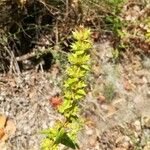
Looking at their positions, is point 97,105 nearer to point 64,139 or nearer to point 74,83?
point 64,139

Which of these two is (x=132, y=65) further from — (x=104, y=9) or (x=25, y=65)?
(x=25, y=65)

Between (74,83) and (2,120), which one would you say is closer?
(74,83)

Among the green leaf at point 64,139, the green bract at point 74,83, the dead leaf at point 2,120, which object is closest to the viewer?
the green bract at point 74,83

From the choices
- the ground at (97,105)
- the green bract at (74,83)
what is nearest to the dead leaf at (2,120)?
the ground at (97,105)

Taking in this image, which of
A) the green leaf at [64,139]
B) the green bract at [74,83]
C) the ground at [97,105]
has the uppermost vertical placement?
the green bract at [74,83]

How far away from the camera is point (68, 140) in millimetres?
1797

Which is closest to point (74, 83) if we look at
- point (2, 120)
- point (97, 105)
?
point (2, 120)

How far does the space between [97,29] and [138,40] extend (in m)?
0.46

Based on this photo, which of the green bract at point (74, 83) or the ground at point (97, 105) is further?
the ground at point (97, 105)

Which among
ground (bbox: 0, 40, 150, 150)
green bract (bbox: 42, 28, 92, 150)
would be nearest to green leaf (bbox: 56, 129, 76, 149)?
green bract (bbox: 42, 28, 92, 150)

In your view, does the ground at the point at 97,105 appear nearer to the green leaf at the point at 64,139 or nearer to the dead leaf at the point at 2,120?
the dead leaf at the point at 2,120

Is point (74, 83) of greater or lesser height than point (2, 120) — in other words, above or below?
above

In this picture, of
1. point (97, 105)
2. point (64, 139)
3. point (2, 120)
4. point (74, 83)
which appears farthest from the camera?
point (97, 105)

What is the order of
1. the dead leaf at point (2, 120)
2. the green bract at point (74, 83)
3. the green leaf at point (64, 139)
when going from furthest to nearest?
the dead leaf at point (2, 120) < the green leaf at point (64, 139) < the green bract at point (74, 83)
